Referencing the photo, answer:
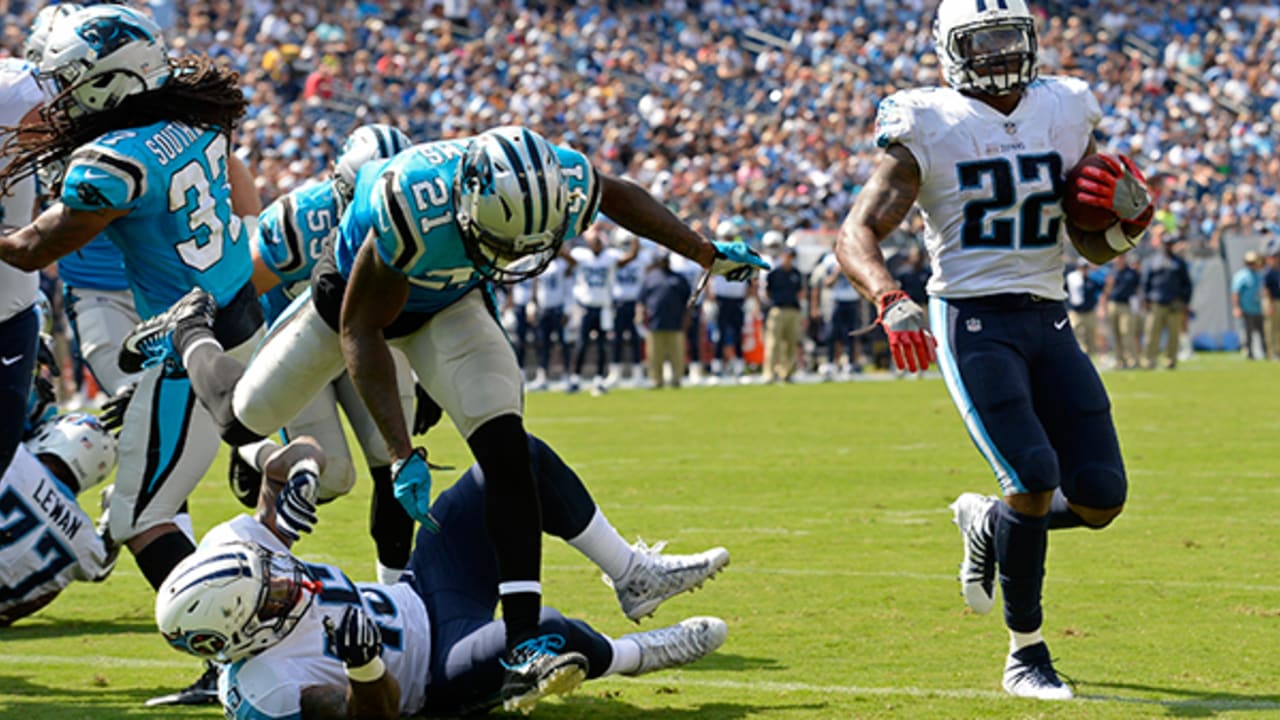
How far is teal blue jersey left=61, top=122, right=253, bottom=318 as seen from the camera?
205 inches

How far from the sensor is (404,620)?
184 inches

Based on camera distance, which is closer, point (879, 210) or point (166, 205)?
point (879, 210)

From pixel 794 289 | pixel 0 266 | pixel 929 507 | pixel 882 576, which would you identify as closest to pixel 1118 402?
pixel 794 289

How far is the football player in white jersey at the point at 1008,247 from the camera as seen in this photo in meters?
5.06

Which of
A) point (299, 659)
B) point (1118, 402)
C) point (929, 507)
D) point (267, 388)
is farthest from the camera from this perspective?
point (1118, 402)

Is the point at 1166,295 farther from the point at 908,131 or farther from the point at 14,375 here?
the point at 14,375

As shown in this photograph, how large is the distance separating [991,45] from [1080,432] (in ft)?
3.84

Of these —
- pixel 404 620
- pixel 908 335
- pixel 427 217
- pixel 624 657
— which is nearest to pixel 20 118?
pixel 427 217

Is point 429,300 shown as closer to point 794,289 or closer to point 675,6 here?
point 794,289

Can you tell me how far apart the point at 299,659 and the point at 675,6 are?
31871 millimetres

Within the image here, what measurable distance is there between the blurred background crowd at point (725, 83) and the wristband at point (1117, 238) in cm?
2089

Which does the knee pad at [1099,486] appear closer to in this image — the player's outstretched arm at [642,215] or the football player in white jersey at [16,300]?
the player's outstretched arm at [642,215]

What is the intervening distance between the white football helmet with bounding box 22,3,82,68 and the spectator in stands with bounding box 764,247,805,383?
56.1 feet

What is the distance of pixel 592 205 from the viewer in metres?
4.87
